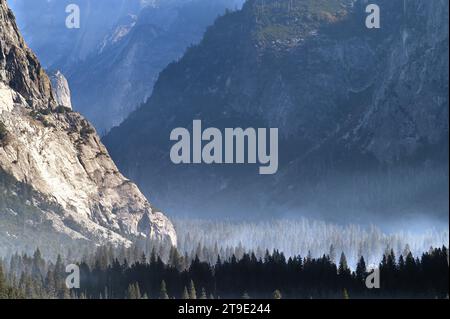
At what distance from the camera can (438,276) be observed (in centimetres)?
19800
